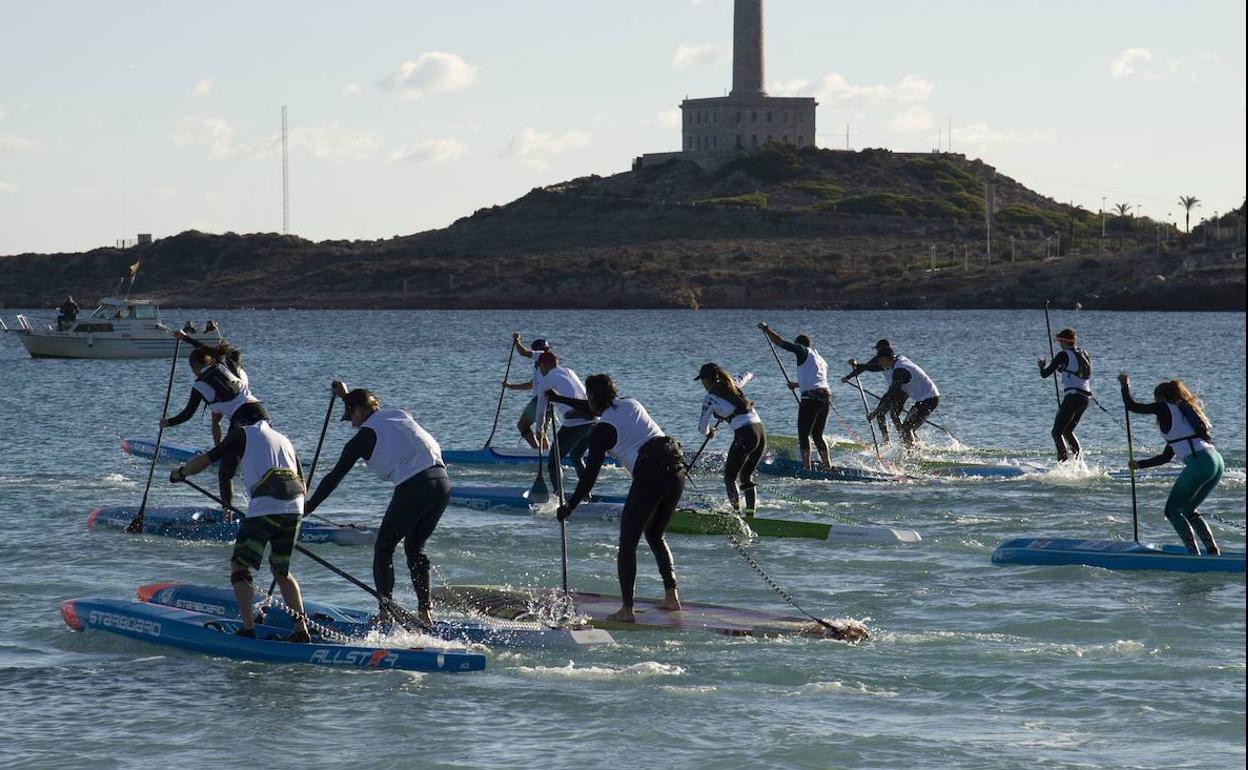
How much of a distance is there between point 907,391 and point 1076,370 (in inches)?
→ 98.4

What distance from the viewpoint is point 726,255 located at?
160250 millimetres

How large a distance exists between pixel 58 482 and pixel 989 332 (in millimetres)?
78887

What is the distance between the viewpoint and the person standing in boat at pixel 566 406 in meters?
19.8

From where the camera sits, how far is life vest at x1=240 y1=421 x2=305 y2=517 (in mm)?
12180

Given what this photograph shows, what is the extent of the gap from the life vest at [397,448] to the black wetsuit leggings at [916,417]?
13393 mm

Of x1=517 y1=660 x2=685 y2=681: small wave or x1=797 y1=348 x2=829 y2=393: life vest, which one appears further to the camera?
x1=797 y1=348 x2=829 y2=393: life vest

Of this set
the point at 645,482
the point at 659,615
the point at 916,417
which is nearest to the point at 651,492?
the point at 645,482

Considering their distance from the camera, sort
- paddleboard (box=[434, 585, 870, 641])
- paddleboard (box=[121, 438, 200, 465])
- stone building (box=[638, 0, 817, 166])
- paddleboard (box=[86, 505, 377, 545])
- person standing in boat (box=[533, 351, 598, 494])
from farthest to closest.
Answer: stone building (box=[638, 0, 817, 166]) → paddleboard (box=[121, 438, 200, 465]) → person standing in boat (box=[533, 351, 598, 494]) → paddleboard (box=[86, 505, 377, 545]) → paddleboard (box=[434, 585, 870, 641])

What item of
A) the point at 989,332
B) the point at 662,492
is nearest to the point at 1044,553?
the point at 662,492

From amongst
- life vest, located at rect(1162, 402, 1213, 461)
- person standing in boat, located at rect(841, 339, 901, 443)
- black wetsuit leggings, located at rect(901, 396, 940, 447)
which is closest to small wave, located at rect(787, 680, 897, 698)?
life vest, located at rect(1162, 402, 1213, 461)

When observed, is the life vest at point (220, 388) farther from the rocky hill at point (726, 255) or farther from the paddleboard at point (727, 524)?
the rocky hill at point (726, 255)

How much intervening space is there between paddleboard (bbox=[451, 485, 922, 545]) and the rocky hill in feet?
374

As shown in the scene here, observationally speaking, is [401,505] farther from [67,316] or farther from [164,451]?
[67,316]

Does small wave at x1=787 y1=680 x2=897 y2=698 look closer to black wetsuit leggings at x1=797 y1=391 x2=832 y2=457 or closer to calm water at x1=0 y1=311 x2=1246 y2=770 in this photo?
calm water at x1=0 y1=311 x2=1246 y2=770
